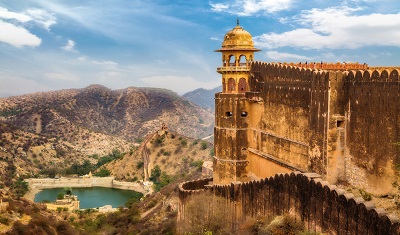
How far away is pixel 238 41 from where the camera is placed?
21422 millimetres

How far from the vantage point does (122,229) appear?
3234 centimetres

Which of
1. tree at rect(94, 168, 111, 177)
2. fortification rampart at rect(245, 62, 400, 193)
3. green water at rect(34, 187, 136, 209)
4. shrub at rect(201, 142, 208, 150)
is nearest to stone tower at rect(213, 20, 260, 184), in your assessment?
fortification rampart at rect(245, 62, 400, 193)

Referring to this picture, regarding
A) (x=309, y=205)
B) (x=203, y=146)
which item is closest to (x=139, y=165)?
(x=203, y=146)

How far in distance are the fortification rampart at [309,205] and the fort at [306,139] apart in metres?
0.03

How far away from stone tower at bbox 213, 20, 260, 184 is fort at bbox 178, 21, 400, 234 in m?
0.05

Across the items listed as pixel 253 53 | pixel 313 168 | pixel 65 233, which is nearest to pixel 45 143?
pixel 65 233

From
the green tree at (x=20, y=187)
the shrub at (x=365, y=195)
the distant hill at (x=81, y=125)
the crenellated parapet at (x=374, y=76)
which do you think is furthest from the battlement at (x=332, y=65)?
the distant hill at (x=81, y=125)

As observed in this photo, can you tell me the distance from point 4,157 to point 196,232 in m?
60.3

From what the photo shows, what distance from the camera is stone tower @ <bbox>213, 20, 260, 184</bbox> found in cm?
2095

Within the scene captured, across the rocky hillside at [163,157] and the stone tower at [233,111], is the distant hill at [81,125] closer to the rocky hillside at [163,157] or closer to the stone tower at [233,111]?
the rocky hillside at [163,157]

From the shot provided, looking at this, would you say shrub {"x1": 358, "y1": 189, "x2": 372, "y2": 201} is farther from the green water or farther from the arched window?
the green water

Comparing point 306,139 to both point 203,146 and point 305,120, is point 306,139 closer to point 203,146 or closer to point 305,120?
point 305,120

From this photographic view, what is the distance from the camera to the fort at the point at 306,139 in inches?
504

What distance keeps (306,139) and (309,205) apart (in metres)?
4.12
